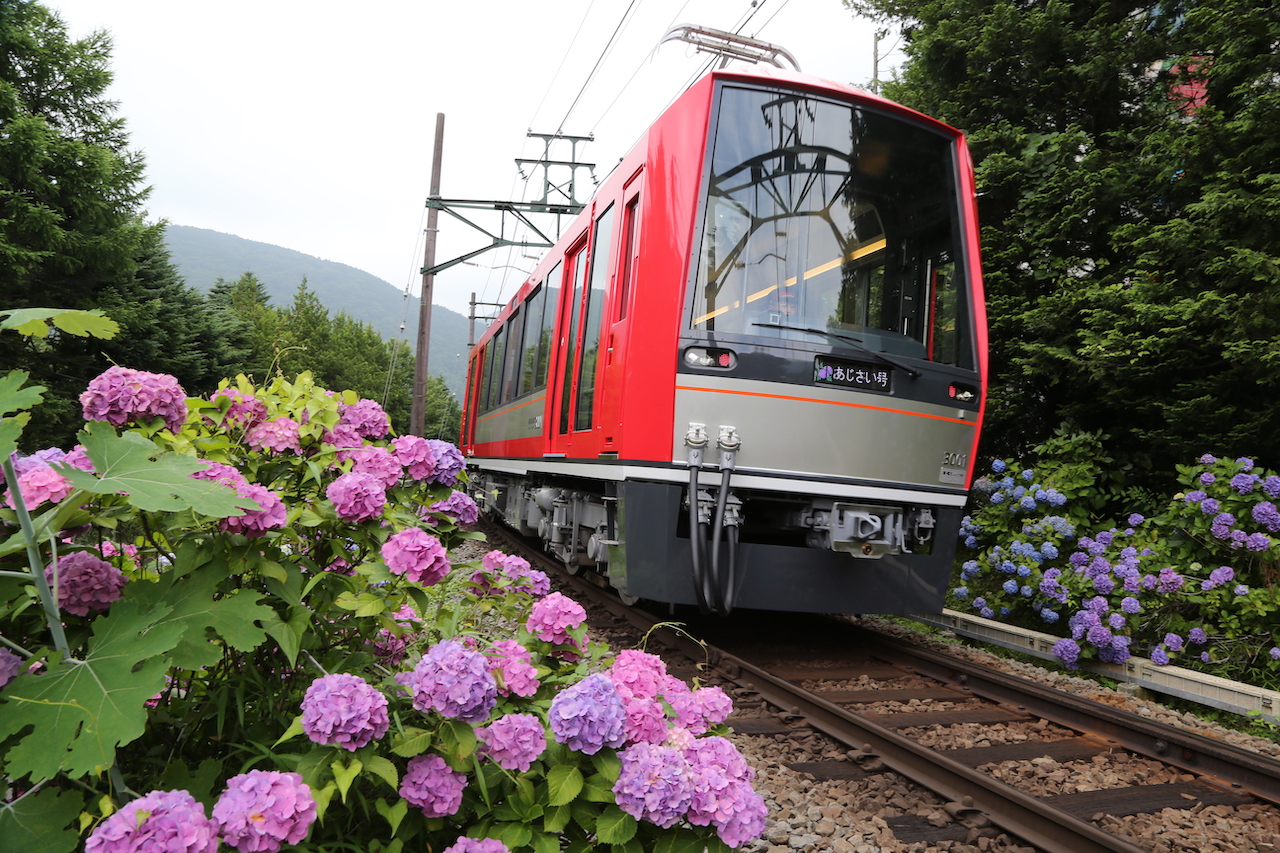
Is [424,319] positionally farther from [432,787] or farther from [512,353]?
[432,787]

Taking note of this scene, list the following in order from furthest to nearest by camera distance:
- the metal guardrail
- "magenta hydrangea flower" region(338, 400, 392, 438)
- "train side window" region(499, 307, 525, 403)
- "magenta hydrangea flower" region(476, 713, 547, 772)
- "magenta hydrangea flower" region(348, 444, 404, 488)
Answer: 1. "train side window" region(499, 307, 525, 403)
2. the metal guardrail
3. "magenta hydrangea flower" region(338, 400, 392, 438)
4. "magenta hydrangea flower" region(348, 444, 404, 488)
5. "magenta hydrangea flower" region(476, 713, 547, 772)

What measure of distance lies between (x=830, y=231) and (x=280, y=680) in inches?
160

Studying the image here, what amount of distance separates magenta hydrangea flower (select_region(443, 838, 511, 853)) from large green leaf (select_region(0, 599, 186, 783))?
54cm

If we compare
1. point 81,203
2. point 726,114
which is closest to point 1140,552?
point 726,114

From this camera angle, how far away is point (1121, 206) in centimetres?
704

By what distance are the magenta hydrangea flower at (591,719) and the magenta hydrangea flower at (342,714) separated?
0.96 ft

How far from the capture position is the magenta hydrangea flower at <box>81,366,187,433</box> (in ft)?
5.29

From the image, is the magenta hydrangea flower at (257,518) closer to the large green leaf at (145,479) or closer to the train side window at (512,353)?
the large green leaf at (145,479)

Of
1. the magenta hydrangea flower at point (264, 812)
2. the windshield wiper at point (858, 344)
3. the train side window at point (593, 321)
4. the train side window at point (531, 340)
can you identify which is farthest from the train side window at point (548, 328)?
the magenta hydrangea flower at point (264, 812)

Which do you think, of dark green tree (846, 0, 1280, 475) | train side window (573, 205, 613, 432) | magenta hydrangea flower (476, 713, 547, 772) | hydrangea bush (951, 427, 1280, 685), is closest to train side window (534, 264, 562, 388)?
train side window (573, 205, 613, 432)

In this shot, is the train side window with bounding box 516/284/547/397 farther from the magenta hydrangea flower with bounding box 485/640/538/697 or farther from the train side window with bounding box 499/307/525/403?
the magenta hydrangea flower with bounding box 485/640/538/697

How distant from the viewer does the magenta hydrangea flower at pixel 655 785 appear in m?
1.31

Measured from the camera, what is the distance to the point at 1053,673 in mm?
5277

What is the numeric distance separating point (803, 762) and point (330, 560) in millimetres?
2459
